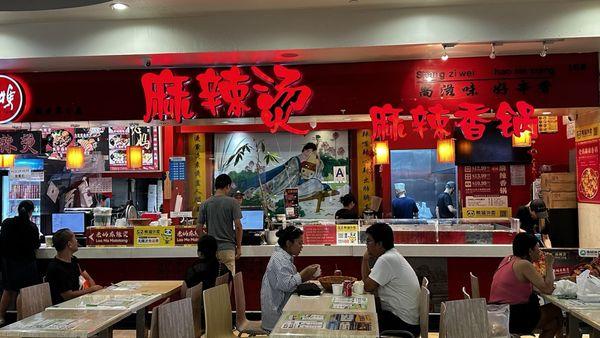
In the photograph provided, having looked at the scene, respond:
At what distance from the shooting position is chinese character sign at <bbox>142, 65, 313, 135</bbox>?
231 inches

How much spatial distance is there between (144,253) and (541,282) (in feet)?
12.6

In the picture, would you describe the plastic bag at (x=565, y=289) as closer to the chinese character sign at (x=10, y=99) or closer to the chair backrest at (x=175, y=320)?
the chair backrest at (x=175, y=320)

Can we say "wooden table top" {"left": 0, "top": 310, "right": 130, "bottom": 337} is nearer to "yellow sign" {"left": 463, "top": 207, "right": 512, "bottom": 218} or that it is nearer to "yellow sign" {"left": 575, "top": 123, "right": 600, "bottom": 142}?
"yellow sign" {"left": 575, "top": 123, "right": 600, "bottom": 142}

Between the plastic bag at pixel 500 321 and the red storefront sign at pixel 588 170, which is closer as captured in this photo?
the plastic bag at pixel 500 321

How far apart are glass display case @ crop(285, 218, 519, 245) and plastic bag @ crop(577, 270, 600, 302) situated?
1713mm

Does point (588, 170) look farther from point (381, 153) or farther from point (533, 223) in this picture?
point (381, 153)

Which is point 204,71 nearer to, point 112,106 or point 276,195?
point 112,106

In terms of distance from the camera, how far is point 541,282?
12.8ft

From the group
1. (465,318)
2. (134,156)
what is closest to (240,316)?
(465,318)

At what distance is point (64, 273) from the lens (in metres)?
4.09

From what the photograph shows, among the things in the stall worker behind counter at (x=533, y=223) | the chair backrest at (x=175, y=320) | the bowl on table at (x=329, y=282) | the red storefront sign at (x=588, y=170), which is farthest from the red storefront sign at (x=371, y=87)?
the chair backrest at (x=175, y=320)

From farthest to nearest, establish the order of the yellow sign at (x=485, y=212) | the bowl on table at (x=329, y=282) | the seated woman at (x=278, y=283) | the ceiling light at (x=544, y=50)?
the yellow sign at (x=485, y=212)
the ceiling light at (x=544, y=50)
the bowl on table at (x=329, y=282)
the seated woman at (x=278, y=283)

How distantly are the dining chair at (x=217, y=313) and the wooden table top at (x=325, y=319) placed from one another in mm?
473

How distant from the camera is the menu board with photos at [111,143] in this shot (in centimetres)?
964
